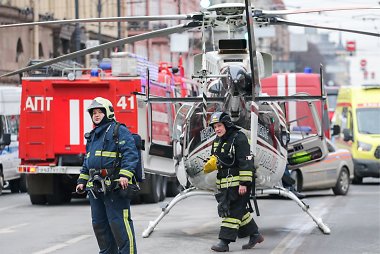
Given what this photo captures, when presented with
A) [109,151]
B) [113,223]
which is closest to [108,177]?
[109,151]

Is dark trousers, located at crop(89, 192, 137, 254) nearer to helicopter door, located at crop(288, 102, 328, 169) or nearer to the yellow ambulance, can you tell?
helicopter door, located at crop(288, 102, 328, 169)

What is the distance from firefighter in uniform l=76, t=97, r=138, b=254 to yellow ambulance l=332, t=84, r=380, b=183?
64.8 feet

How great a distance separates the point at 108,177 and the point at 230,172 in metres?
2.88

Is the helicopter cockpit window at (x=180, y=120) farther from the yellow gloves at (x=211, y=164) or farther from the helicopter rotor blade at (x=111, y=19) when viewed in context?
the yellow gloves at (x=211, y=164)

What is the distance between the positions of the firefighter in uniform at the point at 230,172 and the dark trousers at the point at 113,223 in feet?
8.41

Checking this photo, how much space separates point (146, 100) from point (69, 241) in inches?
88.1

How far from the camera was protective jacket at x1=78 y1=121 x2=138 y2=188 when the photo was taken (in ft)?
38.0

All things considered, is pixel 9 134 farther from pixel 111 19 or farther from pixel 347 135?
pixel 111 19

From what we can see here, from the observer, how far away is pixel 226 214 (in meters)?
14.1

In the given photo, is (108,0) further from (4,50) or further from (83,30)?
(4,50)

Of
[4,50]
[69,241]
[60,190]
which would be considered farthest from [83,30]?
[69,241]

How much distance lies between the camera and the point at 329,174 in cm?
2511

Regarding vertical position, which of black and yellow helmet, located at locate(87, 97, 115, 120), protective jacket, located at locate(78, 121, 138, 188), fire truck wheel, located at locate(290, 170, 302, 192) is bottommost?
fire truck wheel, located at locate(290, 170, 302, 192)

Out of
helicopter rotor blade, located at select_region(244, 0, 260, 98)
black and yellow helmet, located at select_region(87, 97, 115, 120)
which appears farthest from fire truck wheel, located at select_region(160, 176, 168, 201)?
black and yellow helmet, located at select_region(87, 97, 115, 120)
